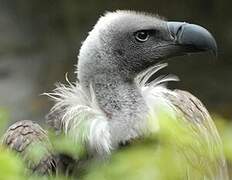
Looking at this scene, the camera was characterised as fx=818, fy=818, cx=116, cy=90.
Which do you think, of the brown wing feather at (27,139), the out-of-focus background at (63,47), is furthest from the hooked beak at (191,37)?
the out-of-focus background at (63,47)

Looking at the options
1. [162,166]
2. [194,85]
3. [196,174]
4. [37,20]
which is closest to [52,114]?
[196,174]

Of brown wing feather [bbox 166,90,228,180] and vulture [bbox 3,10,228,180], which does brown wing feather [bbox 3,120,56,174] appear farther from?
brown wing feather [bbox 166,90,228,180]

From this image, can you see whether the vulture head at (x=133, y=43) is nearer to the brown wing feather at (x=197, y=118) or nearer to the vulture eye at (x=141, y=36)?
the vulture eye at (x=141, y=36)

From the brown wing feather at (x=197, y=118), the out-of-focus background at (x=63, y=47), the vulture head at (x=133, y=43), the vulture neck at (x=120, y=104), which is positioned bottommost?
the out-of-focus background at (x=63, y=47)

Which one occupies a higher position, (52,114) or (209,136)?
(52,114)

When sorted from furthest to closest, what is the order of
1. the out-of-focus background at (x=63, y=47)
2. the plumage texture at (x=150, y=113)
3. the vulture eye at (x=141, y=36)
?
the out-of-focus background at (x=63, y=47)
the vulture eye at (x=141, y=36)
the plumage texture at (x=150, y=113)

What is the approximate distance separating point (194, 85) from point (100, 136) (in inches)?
→ 208

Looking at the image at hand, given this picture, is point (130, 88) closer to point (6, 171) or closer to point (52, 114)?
point (52, 114)

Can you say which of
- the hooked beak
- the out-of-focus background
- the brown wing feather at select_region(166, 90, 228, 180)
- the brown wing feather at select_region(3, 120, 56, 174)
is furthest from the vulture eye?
the out-of-focus background

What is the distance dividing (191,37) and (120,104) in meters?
0.42

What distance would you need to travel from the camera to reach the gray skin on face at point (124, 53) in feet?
11.5

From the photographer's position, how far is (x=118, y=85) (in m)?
3.59

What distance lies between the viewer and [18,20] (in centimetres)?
1021

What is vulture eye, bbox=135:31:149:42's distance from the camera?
365 cm
